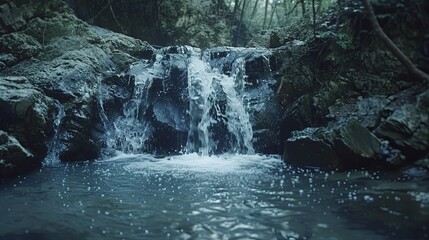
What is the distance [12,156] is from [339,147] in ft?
24.2

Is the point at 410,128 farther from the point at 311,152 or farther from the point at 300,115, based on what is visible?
the point at 300,115

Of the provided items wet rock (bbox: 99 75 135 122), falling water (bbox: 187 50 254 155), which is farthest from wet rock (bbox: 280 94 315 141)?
wet rock (bbox: 99 75 135 122)

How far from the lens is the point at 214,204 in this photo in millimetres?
5691

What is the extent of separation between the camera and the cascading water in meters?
11.2

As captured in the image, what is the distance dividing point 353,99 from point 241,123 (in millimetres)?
3526

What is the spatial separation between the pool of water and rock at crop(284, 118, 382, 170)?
0.44 meters

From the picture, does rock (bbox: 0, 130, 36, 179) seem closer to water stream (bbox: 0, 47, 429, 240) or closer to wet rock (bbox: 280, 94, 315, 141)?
water stream (bbox: 0, 47, 429, 240)

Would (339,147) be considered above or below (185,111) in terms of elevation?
below

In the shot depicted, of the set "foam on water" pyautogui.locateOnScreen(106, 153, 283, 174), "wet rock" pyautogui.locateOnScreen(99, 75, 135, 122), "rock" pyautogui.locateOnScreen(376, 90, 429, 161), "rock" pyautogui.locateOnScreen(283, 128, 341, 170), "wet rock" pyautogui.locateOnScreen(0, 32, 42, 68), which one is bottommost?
"foam on water" pyautogui.locateOnScreen(106, 153, 283, 174)

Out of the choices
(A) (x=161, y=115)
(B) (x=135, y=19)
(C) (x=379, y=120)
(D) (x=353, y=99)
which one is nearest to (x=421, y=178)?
(C) (x=379, y=120)

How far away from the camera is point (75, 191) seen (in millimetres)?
6578

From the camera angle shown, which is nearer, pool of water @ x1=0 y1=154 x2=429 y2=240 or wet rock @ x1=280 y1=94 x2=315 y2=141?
pool of water @ x1=0 y1=154 x2=429 y2=240

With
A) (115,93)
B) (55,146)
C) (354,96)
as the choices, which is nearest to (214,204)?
(55,146)

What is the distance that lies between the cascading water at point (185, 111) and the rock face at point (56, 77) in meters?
0.73
